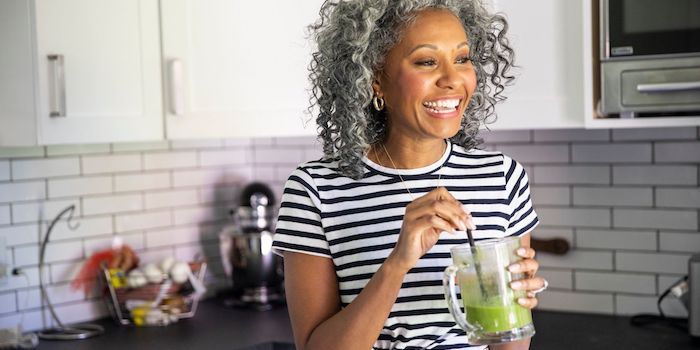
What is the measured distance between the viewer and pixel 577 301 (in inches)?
113

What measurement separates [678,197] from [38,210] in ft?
6.07

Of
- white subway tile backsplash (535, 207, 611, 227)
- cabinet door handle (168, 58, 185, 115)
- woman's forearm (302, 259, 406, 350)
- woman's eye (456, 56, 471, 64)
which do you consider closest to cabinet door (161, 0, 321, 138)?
cabinet door handle (168, 58, 185, 115)

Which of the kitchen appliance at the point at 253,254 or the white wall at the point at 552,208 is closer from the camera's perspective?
the white wall at the point at 552,208

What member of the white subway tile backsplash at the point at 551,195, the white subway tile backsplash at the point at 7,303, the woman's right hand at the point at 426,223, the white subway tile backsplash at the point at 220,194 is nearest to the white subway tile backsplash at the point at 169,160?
the white subway tile backsplash at the point at 220,194

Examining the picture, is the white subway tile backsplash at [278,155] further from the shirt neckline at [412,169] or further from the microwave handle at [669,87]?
the shirt neckline at [412,169]

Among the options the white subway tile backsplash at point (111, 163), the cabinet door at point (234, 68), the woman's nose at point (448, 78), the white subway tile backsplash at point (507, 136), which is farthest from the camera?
the white subway tile backsplash at point (111, 163)

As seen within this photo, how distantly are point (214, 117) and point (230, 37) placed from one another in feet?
0.78

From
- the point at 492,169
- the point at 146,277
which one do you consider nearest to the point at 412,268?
the point at 492,169

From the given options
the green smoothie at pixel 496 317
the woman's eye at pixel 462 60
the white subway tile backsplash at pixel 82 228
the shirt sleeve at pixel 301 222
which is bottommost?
the green smoothie at pixel 496 317

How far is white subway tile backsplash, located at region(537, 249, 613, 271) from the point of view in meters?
2.82

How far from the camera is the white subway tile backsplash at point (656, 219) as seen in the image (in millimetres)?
2686

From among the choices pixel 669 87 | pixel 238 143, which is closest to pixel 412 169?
pixel 669 87

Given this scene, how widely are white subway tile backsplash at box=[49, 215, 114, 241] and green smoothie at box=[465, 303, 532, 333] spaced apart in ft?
5.74

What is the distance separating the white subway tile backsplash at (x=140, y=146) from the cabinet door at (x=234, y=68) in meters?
0.32
